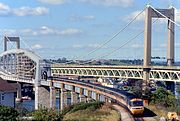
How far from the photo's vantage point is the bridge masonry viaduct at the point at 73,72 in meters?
67.8

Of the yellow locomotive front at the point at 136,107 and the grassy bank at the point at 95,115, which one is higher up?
the yellow locomotive front at the point at 136,107

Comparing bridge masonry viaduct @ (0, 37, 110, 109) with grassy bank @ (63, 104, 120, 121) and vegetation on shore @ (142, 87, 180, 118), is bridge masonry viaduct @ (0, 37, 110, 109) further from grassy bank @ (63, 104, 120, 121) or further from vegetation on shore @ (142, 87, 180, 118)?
grassy bank @ (63, 104, 120, 121)

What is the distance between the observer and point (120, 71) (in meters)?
83.9

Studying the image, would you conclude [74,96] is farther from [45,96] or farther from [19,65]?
[19,65]

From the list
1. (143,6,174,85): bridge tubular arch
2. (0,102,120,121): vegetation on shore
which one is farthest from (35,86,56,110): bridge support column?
(0,102,120,121): vegetation on shore

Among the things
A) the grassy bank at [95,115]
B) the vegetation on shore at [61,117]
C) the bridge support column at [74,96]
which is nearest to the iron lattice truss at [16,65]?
the bridge support column at [74,96]

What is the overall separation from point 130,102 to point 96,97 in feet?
86.7

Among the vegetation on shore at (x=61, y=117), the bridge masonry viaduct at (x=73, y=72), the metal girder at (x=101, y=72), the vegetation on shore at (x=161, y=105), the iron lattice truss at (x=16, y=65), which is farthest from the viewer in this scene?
the iron lattice truss at (x=16, y=65)

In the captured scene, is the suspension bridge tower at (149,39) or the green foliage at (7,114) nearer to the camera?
the green foliage at (7,114)

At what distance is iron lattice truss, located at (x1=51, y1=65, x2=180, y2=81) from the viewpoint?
A: 65500 mm

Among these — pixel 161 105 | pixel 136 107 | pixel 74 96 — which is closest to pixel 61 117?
pixel 136 107

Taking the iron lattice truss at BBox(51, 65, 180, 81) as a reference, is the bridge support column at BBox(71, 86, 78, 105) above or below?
below

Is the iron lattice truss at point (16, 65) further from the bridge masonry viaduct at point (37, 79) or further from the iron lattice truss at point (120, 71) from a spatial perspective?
the iron lattice truss at point (120, 71)

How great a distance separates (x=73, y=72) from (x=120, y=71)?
25.7 m
